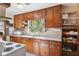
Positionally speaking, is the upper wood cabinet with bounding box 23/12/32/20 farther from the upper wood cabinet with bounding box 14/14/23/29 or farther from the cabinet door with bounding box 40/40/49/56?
the cabinet door with bounding box 40/40/49/56

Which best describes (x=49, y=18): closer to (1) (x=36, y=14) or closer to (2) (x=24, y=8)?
(1) (x=36, y=14)

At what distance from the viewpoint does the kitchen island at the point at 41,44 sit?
1.75 m

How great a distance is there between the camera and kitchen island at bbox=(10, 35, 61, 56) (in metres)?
1.75

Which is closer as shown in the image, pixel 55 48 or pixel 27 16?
pixel 55 48

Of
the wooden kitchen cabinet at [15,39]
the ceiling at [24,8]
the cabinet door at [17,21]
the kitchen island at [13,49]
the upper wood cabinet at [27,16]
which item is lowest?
the kitchen island at [13,49]

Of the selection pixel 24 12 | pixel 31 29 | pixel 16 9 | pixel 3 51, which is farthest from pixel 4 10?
pixel 3 51

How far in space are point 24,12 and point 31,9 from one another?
121mm

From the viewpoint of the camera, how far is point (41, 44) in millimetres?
1815

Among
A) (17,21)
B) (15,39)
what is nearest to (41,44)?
(15,39)

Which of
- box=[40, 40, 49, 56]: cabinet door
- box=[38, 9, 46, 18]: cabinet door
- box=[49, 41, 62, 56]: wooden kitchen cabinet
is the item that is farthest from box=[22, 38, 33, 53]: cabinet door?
box=[38, 9, 46, 18]: cabinet door

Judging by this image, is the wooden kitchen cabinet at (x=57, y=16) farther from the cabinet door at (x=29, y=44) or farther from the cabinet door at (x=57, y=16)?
the cabinet door at (x=29, y=44)

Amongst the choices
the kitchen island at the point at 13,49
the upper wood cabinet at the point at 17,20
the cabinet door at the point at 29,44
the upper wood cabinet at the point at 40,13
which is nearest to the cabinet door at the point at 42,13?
the upper wood cabinet at the point at 40,13

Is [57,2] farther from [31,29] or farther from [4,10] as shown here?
[4,10]

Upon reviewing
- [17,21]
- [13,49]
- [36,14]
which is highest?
[36,14]
